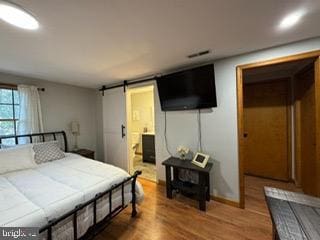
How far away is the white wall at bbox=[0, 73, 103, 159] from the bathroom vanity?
1.28 m

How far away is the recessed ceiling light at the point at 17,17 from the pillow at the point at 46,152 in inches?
77.0

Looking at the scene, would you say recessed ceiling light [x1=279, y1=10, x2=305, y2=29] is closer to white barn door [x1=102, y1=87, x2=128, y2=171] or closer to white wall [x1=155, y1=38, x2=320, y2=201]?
white wall [x1=155, y1=38, x2=320, y2=201]

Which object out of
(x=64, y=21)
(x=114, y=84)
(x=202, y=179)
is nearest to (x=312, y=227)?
(x=202, y=179)

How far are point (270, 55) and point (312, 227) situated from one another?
205 cm

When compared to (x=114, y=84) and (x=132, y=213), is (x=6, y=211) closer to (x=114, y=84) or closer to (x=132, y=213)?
(x=132, y=213)

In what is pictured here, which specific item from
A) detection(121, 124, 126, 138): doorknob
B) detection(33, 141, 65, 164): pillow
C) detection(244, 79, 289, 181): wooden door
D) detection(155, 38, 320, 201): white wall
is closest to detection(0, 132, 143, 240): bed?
detection(33, 141, 65, 164): pillow

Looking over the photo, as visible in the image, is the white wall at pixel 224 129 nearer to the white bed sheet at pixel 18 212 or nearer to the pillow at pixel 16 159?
the white bed sheet at pixel 18 212

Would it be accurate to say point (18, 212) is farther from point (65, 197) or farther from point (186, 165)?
point (186, 165)

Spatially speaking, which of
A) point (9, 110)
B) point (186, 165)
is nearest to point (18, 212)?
point (186, 165)

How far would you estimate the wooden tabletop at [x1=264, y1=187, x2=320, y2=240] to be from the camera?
2.66 ft

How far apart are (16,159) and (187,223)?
2.56 metres

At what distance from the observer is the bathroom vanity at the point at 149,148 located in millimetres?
4770

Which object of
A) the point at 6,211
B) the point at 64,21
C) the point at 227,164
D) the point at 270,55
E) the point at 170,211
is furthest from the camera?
the point at 227,164

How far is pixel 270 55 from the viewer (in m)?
2.17
